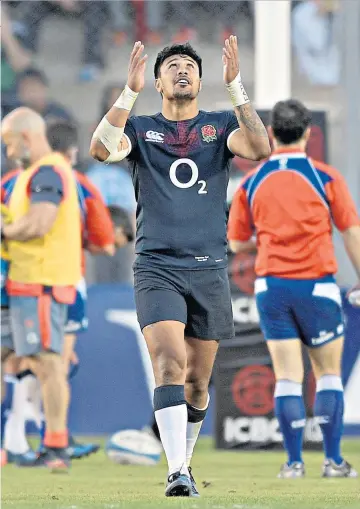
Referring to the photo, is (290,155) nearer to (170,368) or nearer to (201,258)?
(201,258)

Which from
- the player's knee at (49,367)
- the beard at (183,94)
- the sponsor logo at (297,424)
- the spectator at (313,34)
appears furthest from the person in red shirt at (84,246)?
the spectator at (313,34)

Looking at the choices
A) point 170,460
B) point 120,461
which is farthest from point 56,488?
point 120,461

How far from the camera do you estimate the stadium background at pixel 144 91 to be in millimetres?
10250

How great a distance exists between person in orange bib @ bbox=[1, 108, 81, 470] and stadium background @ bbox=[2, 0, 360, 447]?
1.38 metres

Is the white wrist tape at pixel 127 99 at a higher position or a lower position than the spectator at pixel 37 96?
higher

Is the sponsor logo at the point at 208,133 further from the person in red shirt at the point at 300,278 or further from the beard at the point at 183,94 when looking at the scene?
the person in red shirt at the point at 300,278

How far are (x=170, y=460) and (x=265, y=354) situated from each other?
375 centimetres

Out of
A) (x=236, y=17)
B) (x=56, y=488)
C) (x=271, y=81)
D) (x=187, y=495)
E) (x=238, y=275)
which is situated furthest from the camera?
(x=236, y=17)

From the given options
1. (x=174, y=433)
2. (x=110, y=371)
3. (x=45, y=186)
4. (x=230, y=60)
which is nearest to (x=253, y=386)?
(x=110, y=371)

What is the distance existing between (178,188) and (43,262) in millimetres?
2615

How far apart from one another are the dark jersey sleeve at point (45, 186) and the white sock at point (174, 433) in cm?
272

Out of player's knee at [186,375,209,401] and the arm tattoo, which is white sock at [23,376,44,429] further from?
the arm tattoo

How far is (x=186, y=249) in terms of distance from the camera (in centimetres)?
628

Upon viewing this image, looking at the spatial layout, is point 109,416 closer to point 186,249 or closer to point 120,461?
point 120,461
